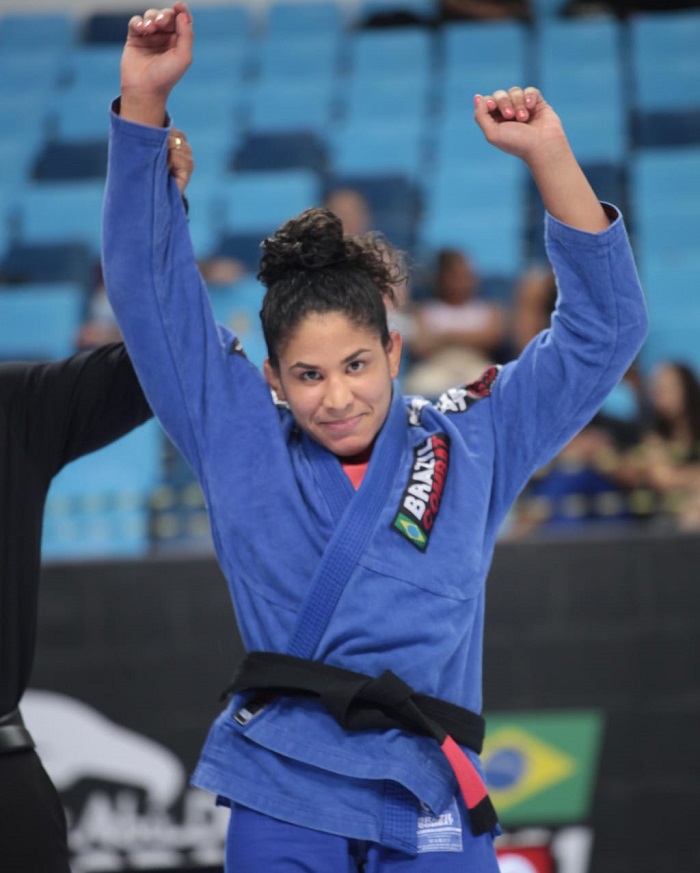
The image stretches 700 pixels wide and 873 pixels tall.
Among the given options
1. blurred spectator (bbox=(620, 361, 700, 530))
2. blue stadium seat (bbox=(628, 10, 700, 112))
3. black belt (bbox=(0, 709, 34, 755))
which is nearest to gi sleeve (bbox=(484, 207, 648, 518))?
black belt (bbox=(0, 709, 34, 755))

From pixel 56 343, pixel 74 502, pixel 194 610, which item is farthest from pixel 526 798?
pixel 56 343

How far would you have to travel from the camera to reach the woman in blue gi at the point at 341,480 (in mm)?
1746

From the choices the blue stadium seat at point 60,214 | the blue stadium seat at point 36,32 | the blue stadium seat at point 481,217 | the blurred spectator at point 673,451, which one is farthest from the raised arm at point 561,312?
the blue stadium seat at point 36,32

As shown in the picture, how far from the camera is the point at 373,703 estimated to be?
174 cm

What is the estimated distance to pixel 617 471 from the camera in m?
3.95

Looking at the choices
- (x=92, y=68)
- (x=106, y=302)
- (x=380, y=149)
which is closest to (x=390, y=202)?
(x=380, y=149)

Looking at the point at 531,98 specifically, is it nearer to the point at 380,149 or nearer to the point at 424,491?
the point at 424,491

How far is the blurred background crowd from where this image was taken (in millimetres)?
4254

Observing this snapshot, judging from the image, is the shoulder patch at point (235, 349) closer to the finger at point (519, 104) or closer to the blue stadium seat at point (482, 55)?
the finger at point (519, 104)

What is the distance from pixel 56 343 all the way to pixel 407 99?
2.98 metres

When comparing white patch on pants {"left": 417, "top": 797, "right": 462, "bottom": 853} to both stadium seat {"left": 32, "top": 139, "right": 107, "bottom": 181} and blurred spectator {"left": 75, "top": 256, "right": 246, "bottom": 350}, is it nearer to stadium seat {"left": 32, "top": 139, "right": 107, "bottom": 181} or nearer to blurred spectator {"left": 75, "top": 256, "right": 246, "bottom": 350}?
blurred spectator {"left": 75, "top": 256, "right": 246, "bottom": 350}

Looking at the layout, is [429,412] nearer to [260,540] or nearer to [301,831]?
[260,540]

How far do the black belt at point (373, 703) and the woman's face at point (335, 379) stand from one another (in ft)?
1.06

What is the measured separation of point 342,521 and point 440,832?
448mm
